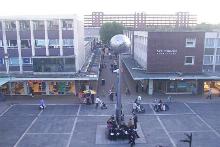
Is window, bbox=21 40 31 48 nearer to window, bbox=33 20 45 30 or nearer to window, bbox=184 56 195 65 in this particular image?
window, bbox=33 20 45 30

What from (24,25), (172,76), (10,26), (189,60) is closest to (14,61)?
(10,26)

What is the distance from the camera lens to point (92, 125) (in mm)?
32156

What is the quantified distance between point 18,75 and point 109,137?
72.6ft

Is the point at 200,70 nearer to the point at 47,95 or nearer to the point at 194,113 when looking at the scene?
the point at 194,113

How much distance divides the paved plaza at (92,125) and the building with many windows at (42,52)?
235 inches

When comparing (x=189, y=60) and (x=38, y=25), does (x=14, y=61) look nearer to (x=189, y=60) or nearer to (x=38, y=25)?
(x=38, y=25)

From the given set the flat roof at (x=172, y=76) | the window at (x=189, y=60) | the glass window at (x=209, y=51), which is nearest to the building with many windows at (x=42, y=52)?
the flat roof at (x=172, y=76)

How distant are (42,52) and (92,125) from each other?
18.0 meters

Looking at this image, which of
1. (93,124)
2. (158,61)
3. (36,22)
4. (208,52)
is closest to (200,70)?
(208,52)

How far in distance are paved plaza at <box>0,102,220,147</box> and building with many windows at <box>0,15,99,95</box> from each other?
5.98 m

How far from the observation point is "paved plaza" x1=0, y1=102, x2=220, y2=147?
27.6 meters

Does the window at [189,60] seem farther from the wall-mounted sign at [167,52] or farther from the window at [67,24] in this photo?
the window at [67,24]

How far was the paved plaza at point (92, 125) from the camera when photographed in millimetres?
27594

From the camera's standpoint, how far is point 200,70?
1828 inches
